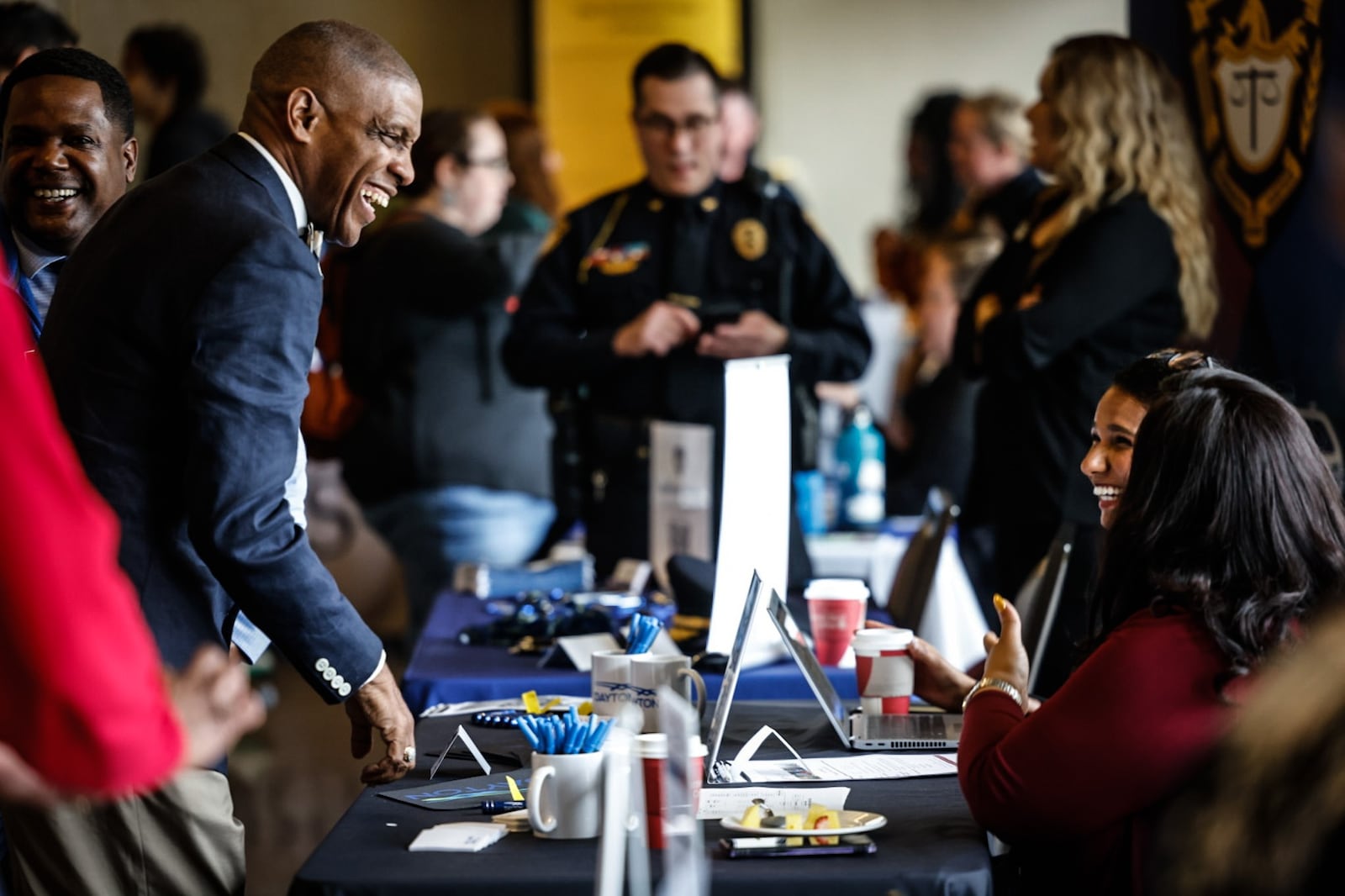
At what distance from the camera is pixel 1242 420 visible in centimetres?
158

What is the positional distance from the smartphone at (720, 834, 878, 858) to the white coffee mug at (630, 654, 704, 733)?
0.44 meters

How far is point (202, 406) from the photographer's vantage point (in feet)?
5.48

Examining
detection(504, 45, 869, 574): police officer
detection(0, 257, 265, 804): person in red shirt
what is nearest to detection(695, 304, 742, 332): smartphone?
detection(504, 45, 869, 574): police officer

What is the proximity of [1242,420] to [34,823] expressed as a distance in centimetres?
134

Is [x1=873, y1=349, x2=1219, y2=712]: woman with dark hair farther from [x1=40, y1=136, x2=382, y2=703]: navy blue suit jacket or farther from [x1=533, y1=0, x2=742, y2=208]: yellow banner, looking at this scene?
[x1=533, y1=0, x2=742, y2=208]: yellow banner

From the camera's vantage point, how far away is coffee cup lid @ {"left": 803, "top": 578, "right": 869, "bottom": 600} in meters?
2.36

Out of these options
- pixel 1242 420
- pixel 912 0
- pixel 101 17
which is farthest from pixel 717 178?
pixel 912 0

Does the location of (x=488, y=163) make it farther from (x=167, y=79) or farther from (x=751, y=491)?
(x=751, y=491)

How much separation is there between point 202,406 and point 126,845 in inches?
19.3

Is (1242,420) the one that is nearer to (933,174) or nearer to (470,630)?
(470,630)

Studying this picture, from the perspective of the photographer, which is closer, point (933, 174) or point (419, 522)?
point (419, 522)

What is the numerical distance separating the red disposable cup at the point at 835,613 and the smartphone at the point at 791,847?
85 centimetres

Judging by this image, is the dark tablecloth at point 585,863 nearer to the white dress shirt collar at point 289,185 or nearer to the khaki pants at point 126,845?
the khaki pants at point 126,845

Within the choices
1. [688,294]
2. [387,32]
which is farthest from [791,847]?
[387,32]
